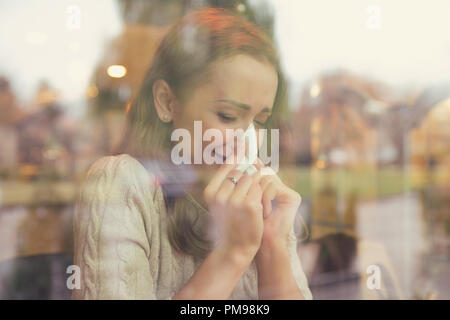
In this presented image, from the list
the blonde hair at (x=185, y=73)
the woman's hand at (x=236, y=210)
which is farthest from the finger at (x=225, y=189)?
the blonde hair at (x=185, y=73)

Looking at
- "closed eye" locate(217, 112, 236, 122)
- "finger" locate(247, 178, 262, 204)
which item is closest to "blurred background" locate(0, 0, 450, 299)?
"finger" locate(247, 178, 262, 204)

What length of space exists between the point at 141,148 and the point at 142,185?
0.43 ft

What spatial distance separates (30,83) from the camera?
292 cm

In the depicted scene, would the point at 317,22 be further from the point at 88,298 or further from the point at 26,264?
the point at 26,264

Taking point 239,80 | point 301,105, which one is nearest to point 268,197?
point 239,80

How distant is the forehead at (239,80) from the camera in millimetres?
1545

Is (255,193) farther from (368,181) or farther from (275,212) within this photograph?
(368,181)

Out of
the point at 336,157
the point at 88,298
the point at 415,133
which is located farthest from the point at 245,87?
the point at 415,133

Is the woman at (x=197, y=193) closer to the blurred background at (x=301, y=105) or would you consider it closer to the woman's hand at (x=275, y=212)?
the woman's hand at (x=275, y=212)

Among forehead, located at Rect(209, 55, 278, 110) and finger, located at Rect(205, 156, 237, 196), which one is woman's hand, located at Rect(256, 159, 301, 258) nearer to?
finger, located at Rect(205, 156, 237, 196)

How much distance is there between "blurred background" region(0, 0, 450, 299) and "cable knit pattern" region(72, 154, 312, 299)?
178 millimetres

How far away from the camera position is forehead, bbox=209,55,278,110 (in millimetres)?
1545

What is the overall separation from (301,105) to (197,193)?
3.13 ft

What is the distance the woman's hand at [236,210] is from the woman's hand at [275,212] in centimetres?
2
